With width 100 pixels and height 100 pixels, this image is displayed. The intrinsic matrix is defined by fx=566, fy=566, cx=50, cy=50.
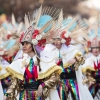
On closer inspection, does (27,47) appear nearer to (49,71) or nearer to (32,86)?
(49,71)

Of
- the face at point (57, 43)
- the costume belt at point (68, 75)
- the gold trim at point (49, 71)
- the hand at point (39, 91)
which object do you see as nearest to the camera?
the hand at point (39, 91)

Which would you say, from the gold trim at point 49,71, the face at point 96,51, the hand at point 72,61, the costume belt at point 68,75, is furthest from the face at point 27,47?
the face at point 96,51

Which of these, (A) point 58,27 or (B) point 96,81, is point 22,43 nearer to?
(A) point 58,27

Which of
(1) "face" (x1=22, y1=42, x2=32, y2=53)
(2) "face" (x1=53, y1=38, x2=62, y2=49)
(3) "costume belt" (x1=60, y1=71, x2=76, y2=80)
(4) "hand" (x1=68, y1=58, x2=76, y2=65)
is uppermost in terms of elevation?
(2) "face" (x1=53, y1=38, x2=62, y2=49)

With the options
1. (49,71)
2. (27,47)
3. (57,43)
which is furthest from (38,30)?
(57,43)

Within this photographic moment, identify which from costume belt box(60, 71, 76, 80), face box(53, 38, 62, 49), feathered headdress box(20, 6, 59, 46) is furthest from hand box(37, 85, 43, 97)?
face box(53, 38, 62, 49)

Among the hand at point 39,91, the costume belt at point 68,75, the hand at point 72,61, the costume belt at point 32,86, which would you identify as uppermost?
the hand at point 72,61

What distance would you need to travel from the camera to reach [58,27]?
38.1 ft

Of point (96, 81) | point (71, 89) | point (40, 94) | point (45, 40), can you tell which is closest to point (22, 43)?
point (45, 40)

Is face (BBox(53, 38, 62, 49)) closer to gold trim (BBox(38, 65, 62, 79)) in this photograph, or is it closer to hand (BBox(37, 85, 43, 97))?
gold trim (BBox(38, 65, 62, 79))

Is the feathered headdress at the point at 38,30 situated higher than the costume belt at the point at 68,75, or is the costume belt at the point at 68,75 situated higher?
the feathered headdress at the point at 38,30

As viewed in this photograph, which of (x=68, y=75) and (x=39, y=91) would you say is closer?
(x=39, y=91)

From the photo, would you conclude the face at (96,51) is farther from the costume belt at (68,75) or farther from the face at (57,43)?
the costume belt at (68,75)

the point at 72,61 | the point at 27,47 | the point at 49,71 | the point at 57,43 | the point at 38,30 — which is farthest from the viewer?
the point at 57,43
